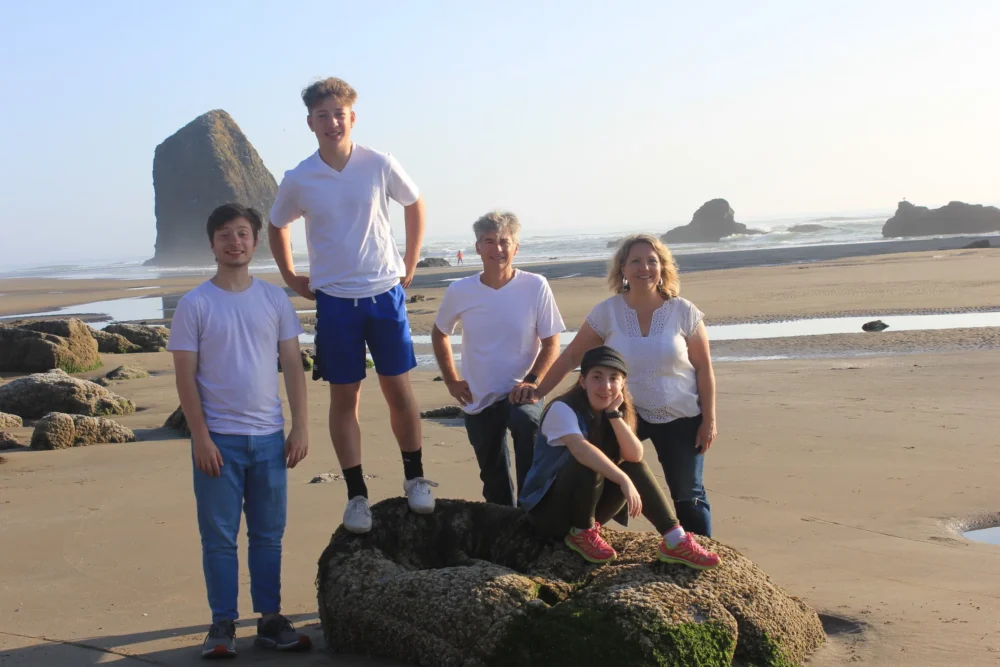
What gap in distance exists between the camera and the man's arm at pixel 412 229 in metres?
5.43

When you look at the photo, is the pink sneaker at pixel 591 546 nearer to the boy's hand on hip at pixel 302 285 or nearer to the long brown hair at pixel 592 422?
the long brown hair at pixel 592 422

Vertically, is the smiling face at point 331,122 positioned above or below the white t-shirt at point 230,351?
above

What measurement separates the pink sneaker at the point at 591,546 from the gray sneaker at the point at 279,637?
4.11 feet

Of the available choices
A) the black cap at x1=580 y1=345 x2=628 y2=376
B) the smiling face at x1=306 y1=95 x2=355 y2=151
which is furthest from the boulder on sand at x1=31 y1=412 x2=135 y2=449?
the black cap at x1=580 y1=345 x2=628 y2=376

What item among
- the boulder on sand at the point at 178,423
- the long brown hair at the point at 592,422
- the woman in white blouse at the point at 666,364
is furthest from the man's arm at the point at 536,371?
the boulder on sand at the point at 178,423

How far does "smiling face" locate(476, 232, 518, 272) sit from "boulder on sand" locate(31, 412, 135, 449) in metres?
5.09

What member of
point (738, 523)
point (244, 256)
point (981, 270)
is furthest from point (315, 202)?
point (981, 270)

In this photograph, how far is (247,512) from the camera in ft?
15.5

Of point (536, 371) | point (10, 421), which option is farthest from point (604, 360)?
point (10, 421)

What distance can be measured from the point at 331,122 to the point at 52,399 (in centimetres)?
699

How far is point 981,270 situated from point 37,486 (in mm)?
25087

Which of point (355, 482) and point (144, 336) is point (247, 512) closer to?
point (355, 482)

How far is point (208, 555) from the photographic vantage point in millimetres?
4531

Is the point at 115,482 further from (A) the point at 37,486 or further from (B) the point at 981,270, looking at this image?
(B) the point at 981,270
